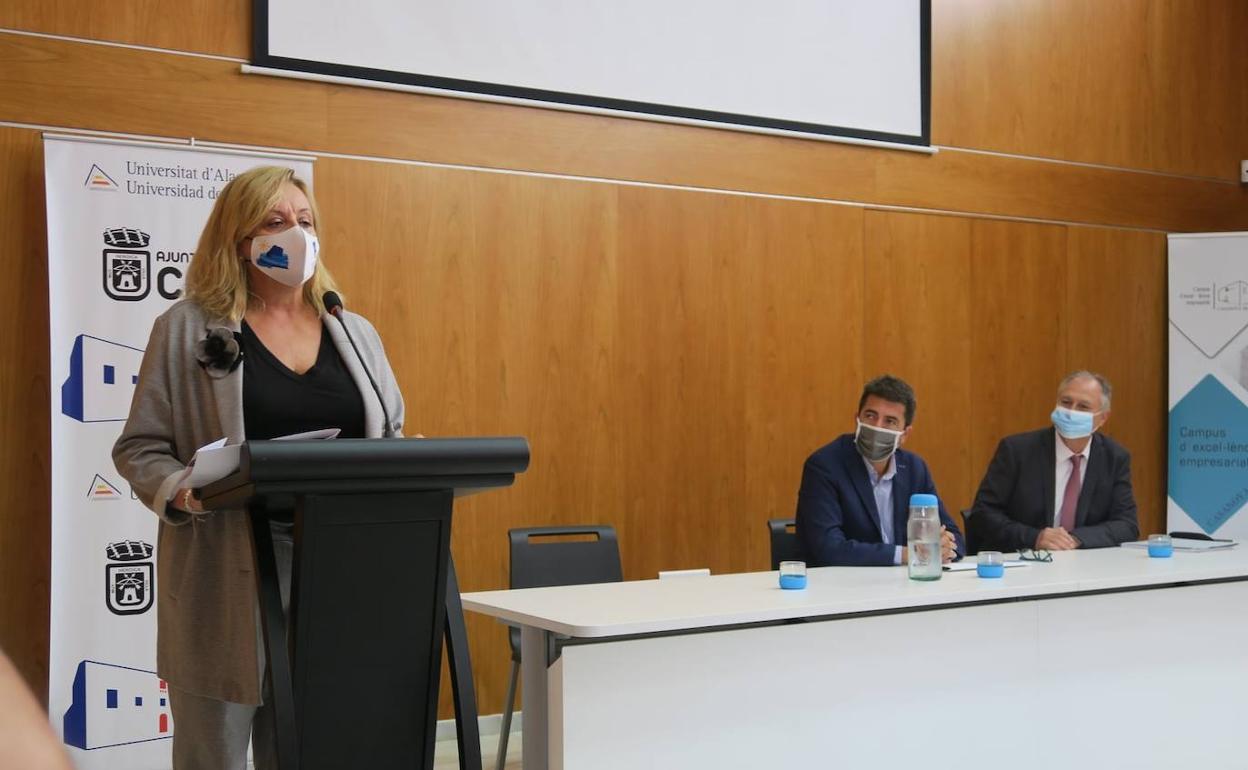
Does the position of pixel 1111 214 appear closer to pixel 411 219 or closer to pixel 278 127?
pixel 411 219

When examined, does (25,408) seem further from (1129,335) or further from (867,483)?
(1129,335)

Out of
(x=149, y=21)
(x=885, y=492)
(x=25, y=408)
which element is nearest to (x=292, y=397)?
(x=885, y=492)

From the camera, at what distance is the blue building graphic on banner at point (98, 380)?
404 cm

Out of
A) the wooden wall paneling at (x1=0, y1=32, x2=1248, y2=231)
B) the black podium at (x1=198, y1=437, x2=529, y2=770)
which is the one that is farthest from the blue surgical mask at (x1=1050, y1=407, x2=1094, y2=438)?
the black podium at (x1=198, y1=437, x2=529, y2=770)

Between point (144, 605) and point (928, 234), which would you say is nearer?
point (144, 605)

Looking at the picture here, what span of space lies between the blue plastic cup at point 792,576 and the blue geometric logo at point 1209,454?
4051 mm

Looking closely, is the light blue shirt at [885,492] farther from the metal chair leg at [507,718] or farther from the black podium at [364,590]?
the black podium at [364,590]

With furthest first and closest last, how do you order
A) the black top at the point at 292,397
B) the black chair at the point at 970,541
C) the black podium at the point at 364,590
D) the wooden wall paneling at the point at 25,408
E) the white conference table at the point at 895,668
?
the black chair at the point at 970,541 → the wooden wall paneling at the point at 25,408 → the white conference table at the point at 895,668 → the black top at the point at 292,397 → the black podium at the point at 364,590

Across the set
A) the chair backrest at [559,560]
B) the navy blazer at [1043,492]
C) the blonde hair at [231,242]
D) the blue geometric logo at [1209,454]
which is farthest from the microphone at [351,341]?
the blue geometric logo at [1209,454]

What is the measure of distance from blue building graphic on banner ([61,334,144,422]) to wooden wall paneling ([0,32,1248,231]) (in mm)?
816

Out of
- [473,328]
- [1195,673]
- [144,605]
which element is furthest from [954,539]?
[144,605]

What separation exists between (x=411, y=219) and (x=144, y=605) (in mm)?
1767

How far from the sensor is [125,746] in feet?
13.1

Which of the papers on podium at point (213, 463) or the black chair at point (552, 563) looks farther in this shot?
the black chair at point (552, 563)
